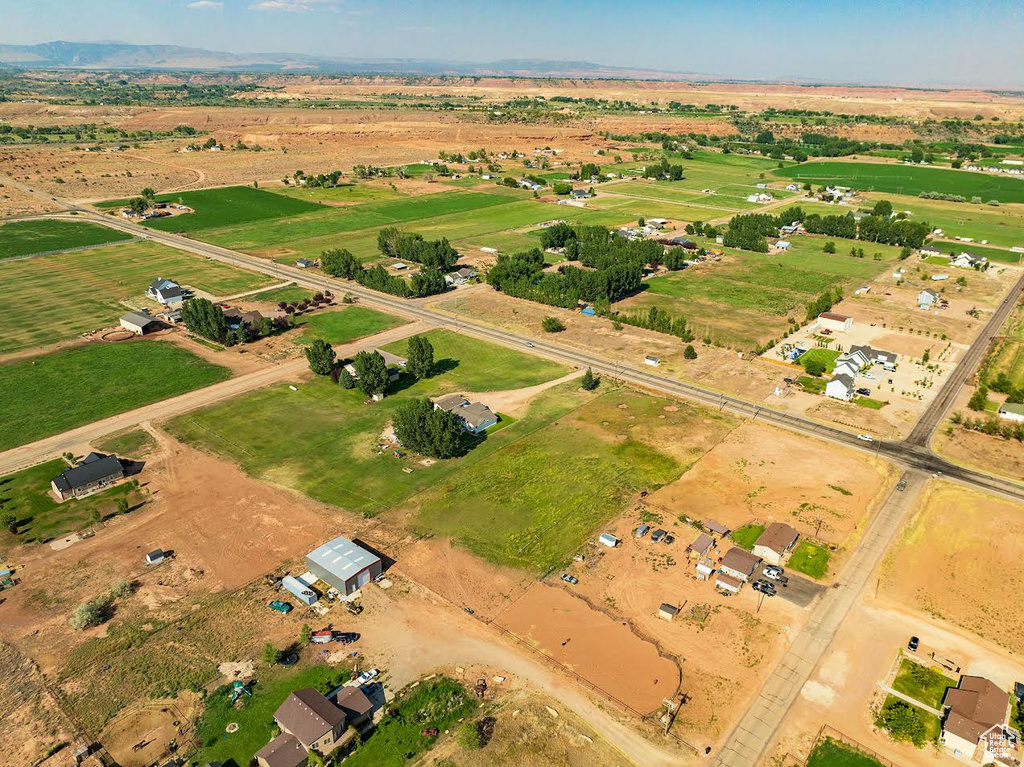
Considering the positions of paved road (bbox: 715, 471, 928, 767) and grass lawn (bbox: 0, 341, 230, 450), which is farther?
grass lawn (bbox: 0, 341, 230, 450)

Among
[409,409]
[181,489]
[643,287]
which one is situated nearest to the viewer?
[181,489]

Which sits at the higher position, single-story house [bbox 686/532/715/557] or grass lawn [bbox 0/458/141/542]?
single-story house [bbox 686/532/715/557]

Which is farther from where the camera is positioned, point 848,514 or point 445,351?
point 445,351

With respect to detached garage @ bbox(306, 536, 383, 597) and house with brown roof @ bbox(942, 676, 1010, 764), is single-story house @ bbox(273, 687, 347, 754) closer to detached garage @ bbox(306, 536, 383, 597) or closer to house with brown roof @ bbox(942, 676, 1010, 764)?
detached garage @ bbox(306, 536, 383, 597)

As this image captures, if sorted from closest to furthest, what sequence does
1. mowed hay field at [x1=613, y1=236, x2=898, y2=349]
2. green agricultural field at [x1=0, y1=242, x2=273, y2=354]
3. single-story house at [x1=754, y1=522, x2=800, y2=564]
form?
single-story house at [x1=754, y1=522, x2=800, y2=564]
green agricultural field at [x1=0, y1=242, x2=273, y2=354]
mowed hay field at [x1=613, y1=236, x2=898, y2=349]

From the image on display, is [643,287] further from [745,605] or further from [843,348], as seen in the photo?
[745,605]

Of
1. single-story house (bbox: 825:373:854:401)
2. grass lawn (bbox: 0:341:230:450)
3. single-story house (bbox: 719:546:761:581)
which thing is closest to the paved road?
single-story house (bbox: 719:546:761:581)

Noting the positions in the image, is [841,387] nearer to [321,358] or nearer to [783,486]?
[783,486]

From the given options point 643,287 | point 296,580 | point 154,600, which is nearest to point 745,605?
point 296,580
